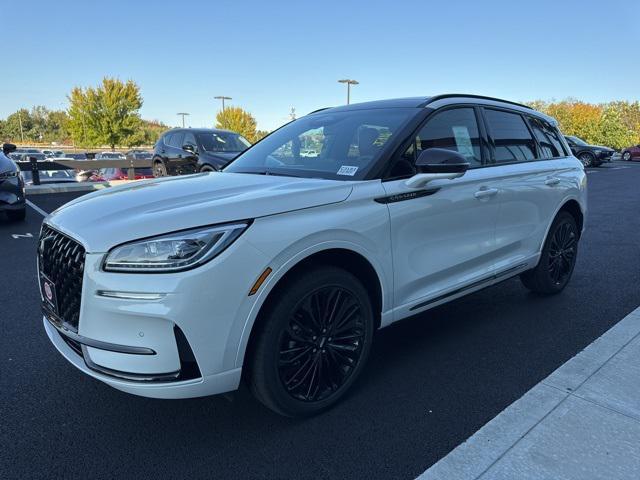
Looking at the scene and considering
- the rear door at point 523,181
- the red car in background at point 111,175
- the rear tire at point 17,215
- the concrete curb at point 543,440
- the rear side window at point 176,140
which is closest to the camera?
the concrete curb at point 543,440

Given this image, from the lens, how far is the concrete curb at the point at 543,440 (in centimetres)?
212

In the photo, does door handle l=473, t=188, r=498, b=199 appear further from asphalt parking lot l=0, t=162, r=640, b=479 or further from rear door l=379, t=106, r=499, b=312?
asphalt parking lot l=0, t=162, r=640, b=479

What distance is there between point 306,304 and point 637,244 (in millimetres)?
6397

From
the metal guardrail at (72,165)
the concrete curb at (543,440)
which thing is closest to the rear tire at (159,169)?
the metal guardrail at (72,165)

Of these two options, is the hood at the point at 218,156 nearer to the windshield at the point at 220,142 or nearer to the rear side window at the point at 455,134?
the windshield at the point at 220,142

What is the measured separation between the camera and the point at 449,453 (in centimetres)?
226

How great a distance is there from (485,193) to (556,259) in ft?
5.12

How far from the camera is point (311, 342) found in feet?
8.15

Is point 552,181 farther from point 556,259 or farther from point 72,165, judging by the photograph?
point 72,165

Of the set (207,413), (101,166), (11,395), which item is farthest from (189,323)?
(101,166)

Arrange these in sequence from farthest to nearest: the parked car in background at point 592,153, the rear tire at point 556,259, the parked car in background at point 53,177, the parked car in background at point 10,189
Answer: the parked car in background at point 592,153, the parked car in background at point 53,177, the parked car in background at point 10,189, the rear tire at point 556,259

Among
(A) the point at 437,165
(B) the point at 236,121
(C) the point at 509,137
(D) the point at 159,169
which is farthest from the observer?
(B) the point at 236,121

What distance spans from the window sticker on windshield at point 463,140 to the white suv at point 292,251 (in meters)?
0.01

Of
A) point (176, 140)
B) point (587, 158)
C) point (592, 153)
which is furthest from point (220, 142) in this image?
point (587, 158)
